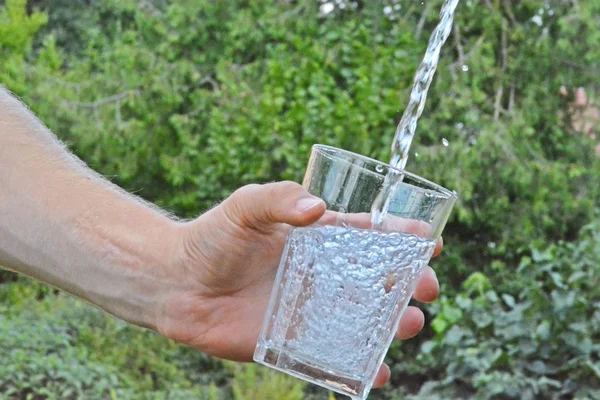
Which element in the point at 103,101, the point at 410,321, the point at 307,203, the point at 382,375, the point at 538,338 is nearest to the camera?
the point at 307,203

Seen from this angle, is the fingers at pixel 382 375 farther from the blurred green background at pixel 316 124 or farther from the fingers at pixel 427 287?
the blurred green background at pixel 316 124

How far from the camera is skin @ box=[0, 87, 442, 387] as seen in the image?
160 centimetres

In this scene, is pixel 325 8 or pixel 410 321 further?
pixel 325 8

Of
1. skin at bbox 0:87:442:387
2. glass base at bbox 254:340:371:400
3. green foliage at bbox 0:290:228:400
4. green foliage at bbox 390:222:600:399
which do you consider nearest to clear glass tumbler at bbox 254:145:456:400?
glass base at bbox 254:340:371:400

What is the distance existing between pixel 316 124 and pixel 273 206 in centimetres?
421

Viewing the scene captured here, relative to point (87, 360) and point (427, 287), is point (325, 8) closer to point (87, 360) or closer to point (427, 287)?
point (87, 360)

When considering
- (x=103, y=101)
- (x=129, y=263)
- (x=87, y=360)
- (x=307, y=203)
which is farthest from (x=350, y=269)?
(x=103, y=101)

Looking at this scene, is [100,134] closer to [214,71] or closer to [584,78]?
[214,71]

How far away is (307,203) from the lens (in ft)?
4.25

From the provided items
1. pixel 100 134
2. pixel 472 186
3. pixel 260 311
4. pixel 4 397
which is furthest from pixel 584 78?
pixel 260 311

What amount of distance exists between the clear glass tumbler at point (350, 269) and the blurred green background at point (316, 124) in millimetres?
3087

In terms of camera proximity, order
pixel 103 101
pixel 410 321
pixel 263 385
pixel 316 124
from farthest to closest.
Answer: pixel 103 101
pixel 316 124
pixel 263 385
pixel 410 321

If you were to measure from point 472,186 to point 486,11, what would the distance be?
1045 mm

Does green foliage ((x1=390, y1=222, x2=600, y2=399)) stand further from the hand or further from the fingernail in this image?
the fingernail
